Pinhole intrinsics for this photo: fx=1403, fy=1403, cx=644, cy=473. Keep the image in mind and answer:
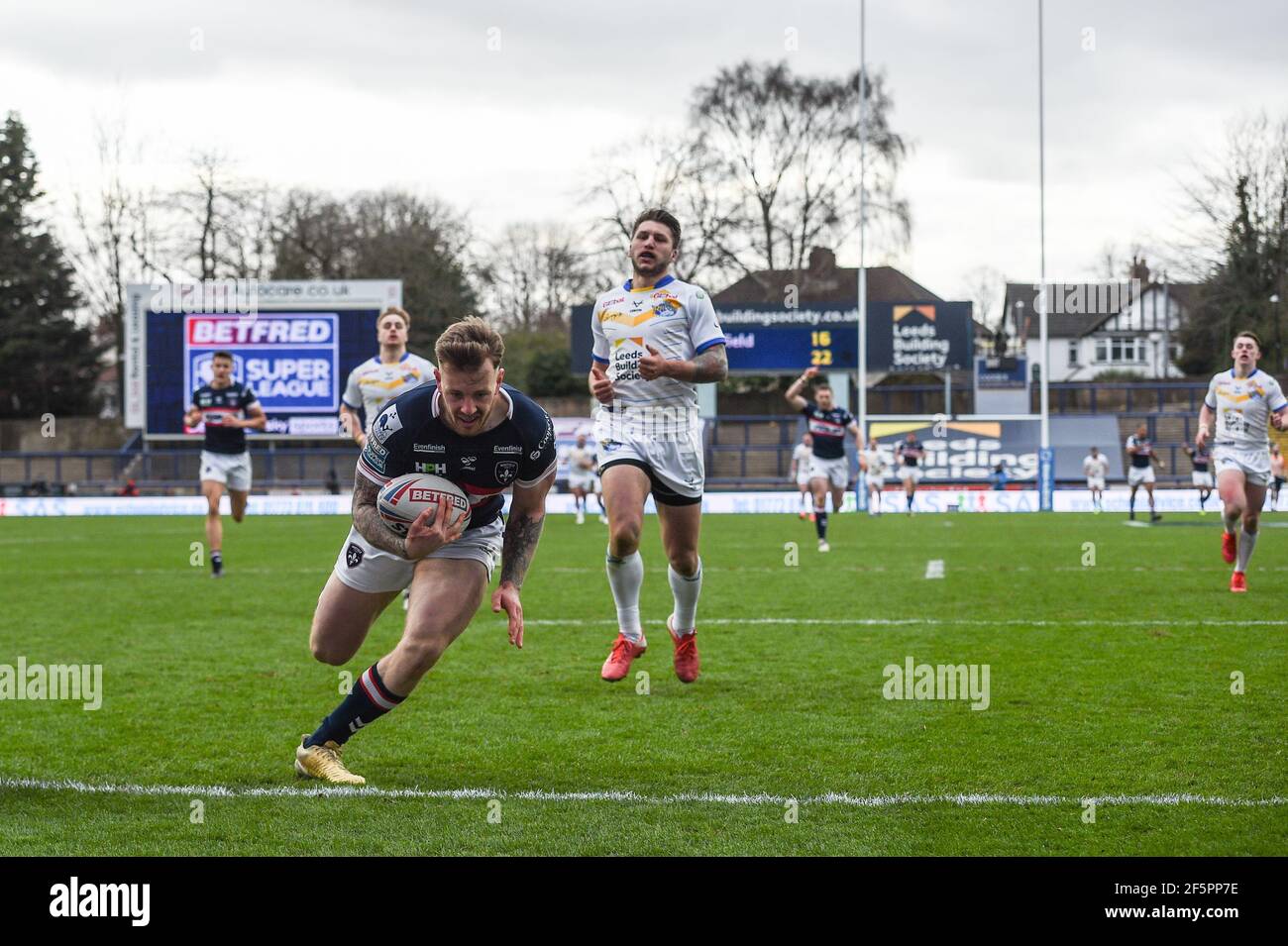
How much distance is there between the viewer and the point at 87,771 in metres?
5.55

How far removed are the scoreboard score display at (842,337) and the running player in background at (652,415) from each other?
34.5m

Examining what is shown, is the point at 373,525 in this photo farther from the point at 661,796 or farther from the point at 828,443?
the point at 828,443

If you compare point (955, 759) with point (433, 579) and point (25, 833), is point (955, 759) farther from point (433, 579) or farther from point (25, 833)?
point (25, 833)

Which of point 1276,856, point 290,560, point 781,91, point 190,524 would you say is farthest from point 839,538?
point 781,91

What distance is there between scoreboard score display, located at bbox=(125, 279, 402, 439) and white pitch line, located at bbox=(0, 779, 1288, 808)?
33.2 metres

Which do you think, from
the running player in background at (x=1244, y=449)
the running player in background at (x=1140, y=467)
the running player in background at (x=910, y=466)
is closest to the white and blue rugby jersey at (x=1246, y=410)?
the running player in background at (x=1244, y=449)

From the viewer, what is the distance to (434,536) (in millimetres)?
5223

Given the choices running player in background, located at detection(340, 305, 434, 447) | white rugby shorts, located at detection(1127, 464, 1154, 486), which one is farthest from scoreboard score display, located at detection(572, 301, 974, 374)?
running player in background, located at detection(340, 305, 434, 447)

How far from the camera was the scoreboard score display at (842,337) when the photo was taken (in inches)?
1661

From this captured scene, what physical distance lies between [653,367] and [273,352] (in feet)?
109

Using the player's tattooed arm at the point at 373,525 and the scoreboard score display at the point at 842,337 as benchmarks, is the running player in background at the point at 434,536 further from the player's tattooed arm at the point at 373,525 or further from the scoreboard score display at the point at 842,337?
the scoreboard score display at the point at 842,337

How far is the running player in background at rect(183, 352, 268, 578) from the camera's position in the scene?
14414 millimetres

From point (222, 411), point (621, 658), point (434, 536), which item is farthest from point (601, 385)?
point (222, 411)
